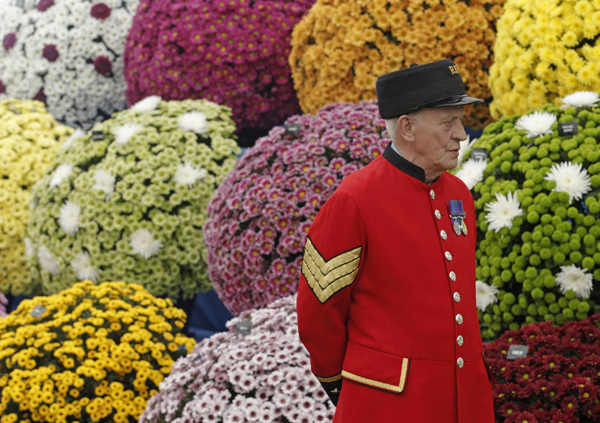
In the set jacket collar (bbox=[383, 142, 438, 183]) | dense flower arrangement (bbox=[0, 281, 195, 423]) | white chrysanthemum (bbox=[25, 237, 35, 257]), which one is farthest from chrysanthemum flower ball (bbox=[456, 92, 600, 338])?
white chrysanthemum (bbox=[25, 237, 35, 257])

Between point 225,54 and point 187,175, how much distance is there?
112 cm

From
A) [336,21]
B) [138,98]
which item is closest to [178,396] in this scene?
[336,21]

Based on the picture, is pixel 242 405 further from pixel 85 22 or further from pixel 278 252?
pixel 85 22

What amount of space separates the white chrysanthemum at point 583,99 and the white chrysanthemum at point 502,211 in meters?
0.58

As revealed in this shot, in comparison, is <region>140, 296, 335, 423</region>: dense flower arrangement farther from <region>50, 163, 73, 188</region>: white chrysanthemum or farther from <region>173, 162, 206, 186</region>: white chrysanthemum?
<region>50, 163, 73, 188</region>: white chrysanthemum

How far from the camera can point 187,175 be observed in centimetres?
467

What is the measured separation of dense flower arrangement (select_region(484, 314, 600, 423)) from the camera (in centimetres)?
246

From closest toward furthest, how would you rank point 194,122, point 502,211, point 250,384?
point 250,384 < point 502,211 < point 194,122

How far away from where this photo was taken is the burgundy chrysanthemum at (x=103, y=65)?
20.7ft

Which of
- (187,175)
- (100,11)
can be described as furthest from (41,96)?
(187,175)

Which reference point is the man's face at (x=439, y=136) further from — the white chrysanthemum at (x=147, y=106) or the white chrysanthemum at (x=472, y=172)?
the white chrysanthemum at (x=147, y=106)

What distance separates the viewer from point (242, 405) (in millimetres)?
2793

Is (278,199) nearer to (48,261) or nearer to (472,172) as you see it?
(472,172)

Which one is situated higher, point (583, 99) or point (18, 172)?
point (583, 99)
